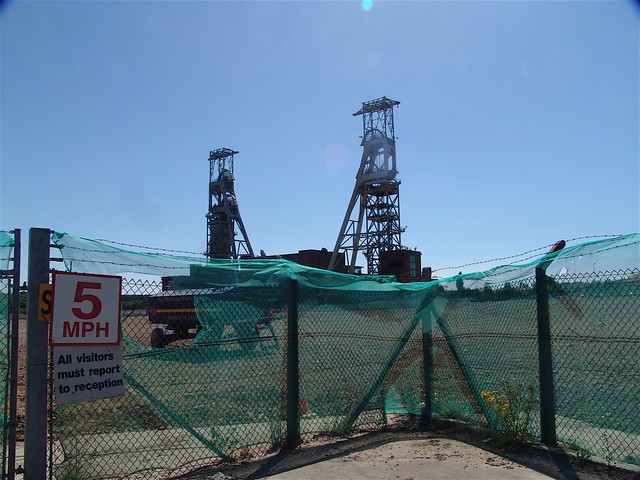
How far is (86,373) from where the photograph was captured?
4.07 meters

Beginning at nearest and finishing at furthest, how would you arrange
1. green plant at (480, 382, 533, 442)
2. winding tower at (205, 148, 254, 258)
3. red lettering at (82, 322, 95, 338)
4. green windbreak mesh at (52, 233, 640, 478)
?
red lettering at (82, 322, 95, 338)
green windbreak mesh at (52, 233, 640, 478)
green plant at (480, 382, 533, 442)
winding tower at (205, 148, 254, 258)

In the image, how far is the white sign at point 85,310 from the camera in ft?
13.0

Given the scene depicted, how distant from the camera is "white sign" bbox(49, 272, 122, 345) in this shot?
3953mm

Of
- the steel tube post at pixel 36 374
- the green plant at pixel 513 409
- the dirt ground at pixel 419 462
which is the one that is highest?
the steel tube post at pixel 36 374

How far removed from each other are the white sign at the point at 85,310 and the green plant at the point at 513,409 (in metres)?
3.71

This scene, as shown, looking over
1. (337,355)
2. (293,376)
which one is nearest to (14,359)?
(293,376)

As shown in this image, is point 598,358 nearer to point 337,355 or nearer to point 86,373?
point 337,355

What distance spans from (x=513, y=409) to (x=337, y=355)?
1.89m

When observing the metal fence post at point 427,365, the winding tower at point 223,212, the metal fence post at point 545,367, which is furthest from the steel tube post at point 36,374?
the winding tower at point 223,212

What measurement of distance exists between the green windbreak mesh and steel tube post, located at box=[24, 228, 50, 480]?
8.7 inches

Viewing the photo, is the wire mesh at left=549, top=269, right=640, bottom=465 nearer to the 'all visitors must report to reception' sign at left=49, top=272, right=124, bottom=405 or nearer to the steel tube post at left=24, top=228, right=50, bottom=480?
the 'all visitors must report to reception' sign at left=49, top=272, right=124, bottom=405

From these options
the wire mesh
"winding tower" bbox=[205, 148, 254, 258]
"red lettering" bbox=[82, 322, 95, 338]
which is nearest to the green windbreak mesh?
the wire mesh

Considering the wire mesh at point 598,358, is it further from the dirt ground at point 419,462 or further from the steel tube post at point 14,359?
the steel tube post at point 14,359

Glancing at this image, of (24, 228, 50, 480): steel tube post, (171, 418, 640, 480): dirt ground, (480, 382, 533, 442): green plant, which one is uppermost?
(24, 228, 50, 480): steel tube post
